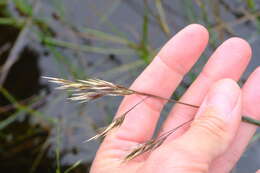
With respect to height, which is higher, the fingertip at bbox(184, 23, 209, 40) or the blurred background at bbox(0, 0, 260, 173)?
the fingertip at bbox(184, 23, 209, 40)

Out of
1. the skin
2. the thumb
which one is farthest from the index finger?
the thumb

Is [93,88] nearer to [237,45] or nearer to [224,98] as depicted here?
[224,98]

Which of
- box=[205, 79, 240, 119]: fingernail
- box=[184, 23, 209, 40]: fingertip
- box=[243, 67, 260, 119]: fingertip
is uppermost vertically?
box=[184, 23, 209, 40]: fingertip

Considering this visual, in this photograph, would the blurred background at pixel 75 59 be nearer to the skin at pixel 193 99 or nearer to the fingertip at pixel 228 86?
the skin at pixel 193 99

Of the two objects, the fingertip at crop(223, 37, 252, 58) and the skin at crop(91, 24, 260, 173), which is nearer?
the skin at crop(91, 24, 260, 173)

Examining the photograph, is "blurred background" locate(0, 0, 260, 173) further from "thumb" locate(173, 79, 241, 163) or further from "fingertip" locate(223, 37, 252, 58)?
"thumb" locate(173, 79, 241, 163)

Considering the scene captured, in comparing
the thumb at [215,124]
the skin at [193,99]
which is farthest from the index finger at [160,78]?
the thumb at [215,124]

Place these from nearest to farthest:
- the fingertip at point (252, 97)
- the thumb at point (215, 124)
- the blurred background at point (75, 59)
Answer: the thumb at point (215, 124), the fingertip at point (252, 97), the blurred background at point (75, 59)
